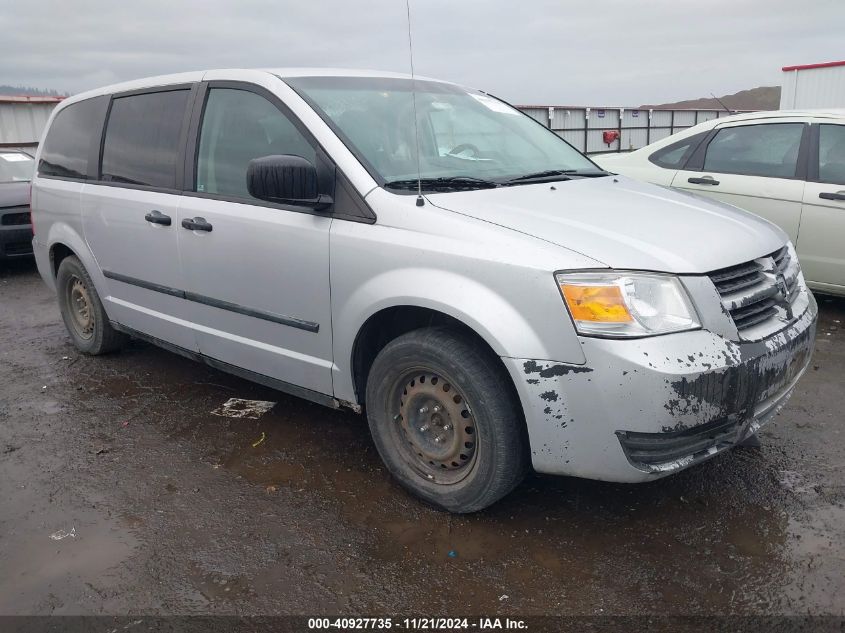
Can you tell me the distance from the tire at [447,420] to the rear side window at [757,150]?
395 centimetres

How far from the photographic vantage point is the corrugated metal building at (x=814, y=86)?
59.7ft

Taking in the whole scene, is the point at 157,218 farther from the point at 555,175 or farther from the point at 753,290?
the point at 753,290

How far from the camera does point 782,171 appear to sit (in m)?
5.51

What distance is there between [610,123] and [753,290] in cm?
2495

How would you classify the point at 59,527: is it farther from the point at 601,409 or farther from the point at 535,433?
the point at 601,409

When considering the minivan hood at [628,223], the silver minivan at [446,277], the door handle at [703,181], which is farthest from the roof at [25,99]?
the minivan hood at [628,223]

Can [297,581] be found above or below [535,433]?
below

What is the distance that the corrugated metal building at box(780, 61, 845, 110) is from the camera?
18.2 m

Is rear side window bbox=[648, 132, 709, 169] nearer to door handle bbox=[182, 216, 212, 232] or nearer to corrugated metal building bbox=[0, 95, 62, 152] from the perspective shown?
door handle bbox=[182, 216, 212, 232]

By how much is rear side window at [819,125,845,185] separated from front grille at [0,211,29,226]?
8.29 metres

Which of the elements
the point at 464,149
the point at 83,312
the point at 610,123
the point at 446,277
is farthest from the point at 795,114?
the point at 610,123

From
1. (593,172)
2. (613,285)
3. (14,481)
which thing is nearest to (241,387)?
(14,481)

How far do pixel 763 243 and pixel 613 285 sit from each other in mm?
934

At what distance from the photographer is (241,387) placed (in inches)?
179
